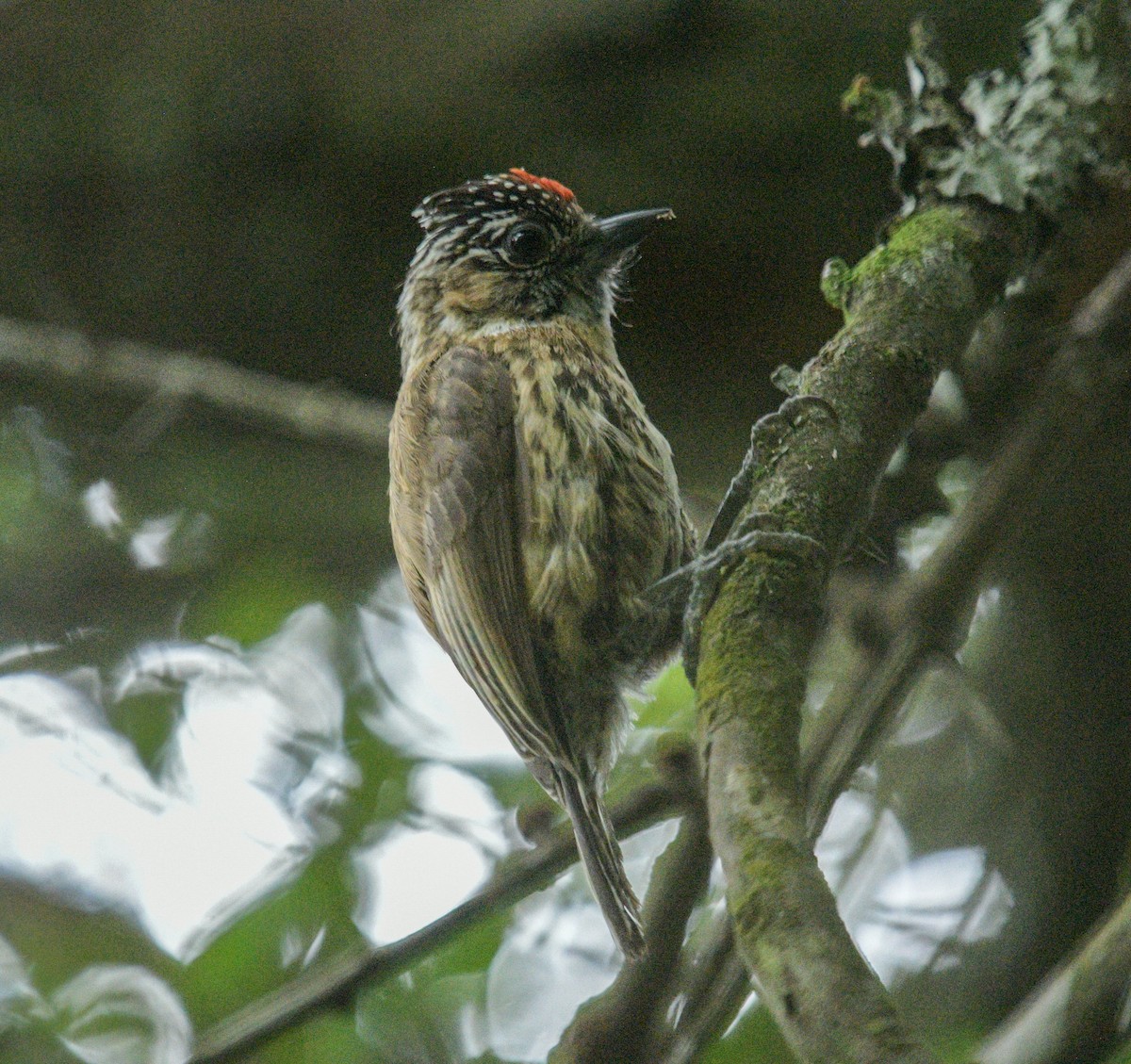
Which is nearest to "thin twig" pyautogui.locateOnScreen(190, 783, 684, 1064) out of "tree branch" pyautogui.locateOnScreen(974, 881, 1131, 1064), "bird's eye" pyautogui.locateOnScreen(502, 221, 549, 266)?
"tree branch" pyautogui.locateOnScreen(974, 881, 1131, 1064)

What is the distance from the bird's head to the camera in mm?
3949

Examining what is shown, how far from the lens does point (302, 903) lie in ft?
13.0

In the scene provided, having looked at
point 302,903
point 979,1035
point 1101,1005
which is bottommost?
point 1101,1005

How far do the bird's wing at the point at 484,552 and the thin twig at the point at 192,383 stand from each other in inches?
25.2

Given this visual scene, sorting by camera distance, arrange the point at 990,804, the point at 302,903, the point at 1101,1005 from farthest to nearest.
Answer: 1. the point at 302,903
2. the point at 990,804
3. the point at 1101,1005

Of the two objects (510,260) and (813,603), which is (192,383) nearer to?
(510,260)

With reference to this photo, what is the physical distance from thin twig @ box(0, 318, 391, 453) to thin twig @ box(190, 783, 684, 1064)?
1822 millimetres

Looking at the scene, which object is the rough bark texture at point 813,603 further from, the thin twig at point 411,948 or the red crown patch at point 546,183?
the red crown patch at point 546,183

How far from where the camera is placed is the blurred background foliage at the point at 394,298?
12.0ft

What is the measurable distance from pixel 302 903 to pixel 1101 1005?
2.92 metres

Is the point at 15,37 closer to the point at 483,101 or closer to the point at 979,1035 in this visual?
the point at 483,101

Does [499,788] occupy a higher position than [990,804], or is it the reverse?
[499,788]

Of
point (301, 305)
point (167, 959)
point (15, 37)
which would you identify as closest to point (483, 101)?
point (301, 305)

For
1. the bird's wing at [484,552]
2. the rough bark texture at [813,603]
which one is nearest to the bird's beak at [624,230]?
the bird's wing at [484,552]
